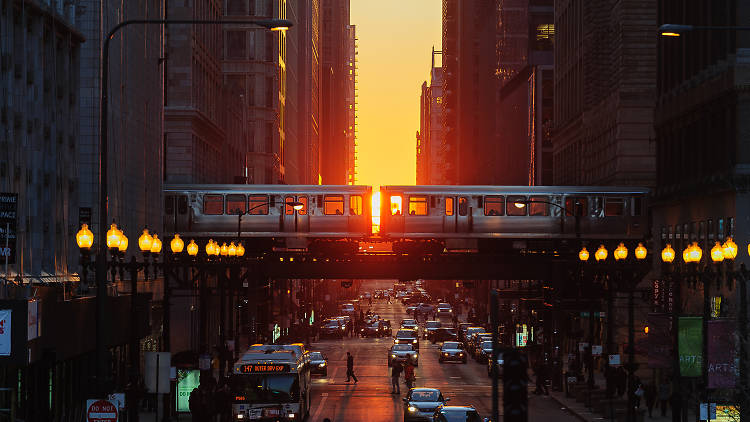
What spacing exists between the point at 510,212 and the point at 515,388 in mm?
47832

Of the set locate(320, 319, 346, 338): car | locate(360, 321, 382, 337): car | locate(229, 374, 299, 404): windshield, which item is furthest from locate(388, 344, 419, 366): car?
locate(360, 321, 382, 337): car

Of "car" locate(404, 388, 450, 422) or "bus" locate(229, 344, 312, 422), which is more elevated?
"bus" locate(229, 344, 312, 422)

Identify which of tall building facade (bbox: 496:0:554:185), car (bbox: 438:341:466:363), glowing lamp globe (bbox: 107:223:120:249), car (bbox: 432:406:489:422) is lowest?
car (bbox: 438:341:466:363)

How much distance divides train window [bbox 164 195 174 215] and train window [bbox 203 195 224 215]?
186cm

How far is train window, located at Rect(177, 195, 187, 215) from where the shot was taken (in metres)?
65.1

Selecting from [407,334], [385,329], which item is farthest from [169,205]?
[385,329]

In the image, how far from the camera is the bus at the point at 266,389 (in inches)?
1515

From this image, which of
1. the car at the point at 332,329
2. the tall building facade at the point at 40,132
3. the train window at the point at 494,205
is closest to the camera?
the tall building facade at the point at 40,132

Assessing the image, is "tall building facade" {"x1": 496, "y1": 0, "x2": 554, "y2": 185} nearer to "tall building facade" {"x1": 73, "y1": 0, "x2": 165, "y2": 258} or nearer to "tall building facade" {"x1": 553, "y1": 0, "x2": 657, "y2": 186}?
"tall building facade" {"x1": 553, "y1": 0, "x2": 657, "y2": 186}

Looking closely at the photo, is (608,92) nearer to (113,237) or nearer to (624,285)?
(624,285)

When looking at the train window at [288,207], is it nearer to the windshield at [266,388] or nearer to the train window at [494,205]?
the train window at [494,205]

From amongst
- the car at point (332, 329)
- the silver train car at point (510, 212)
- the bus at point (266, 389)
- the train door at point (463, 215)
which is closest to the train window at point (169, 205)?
the silver train car at point (510, 212)

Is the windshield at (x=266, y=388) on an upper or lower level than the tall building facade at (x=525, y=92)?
lower

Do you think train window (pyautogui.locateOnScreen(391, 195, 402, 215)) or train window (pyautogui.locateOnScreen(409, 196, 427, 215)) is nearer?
train window (pyautogui.locateOnScreen(391, 195, 402, 215))
